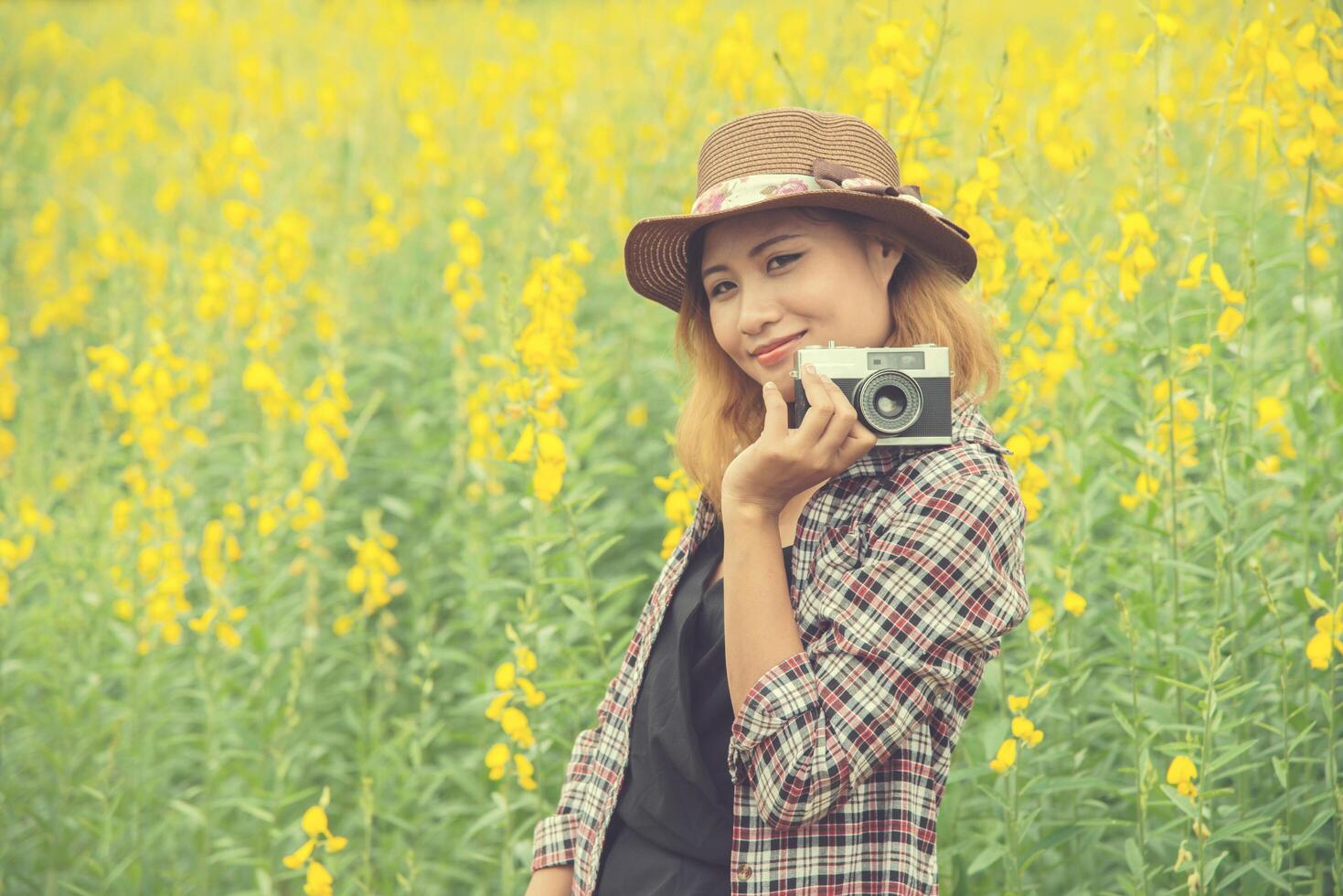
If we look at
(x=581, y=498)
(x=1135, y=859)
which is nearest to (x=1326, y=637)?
(x=1135, y=859)

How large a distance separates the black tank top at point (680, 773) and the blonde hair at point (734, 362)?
22 centimetres

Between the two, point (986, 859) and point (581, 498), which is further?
point (581, 498)

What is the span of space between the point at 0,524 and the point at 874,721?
10.3 feet

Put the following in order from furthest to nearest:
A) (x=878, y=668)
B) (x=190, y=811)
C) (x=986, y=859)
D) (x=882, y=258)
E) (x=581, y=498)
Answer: (x=190, y=811), (x=581, y=498), (x=986, y=859), (x=882, y=258), (x=878, y=668)

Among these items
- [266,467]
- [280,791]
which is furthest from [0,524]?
[280,791]

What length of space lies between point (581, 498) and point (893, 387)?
4.34 ft

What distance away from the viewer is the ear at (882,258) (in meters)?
1.66

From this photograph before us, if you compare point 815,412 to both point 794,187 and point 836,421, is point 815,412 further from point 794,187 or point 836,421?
point 794,187

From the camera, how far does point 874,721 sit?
→ 4.44 ft

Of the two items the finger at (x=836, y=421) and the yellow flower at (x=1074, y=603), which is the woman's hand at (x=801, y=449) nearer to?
the finger at (x=836, y=421)

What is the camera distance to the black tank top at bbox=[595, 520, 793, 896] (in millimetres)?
1573

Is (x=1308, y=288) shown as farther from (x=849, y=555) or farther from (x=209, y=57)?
(x=209, y=57)

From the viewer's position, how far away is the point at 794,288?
160 centimetres

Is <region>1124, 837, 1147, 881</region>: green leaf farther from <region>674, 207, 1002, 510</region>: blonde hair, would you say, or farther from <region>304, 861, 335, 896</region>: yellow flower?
<region>304, 861, 335, 896</region>: yellow flower
